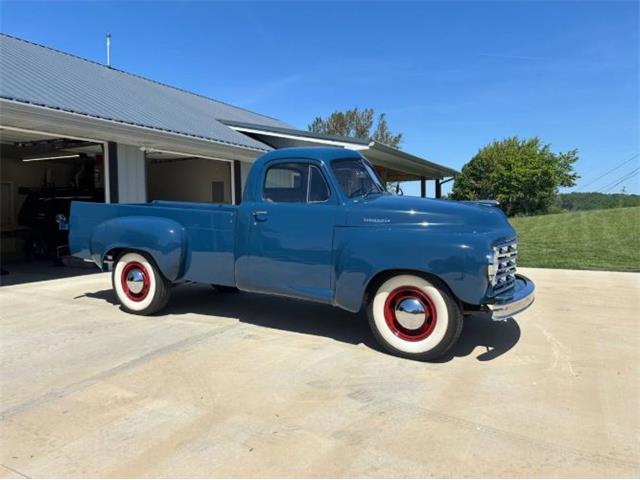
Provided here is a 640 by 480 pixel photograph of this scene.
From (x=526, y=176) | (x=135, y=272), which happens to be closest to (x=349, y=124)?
(x=526, y=176)

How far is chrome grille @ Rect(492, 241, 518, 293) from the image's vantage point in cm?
462

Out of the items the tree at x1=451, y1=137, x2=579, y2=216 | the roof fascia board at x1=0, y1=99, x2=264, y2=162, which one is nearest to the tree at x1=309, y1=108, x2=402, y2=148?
the tree at x1=451, y1=137, x2=579, y2=216

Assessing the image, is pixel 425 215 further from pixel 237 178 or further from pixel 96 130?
pixel 237 178

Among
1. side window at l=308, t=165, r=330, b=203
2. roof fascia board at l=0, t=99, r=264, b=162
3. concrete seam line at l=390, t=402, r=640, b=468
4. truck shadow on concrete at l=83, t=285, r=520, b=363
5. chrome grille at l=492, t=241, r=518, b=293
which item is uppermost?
roof fascia board at l=0, t=99, r=264, b=162

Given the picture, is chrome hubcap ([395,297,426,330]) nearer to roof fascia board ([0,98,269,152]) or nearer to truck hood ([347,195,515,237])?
truck hood ([347,195,515,237])

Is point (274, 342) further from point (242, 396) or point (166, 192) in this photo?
point (166, 192)

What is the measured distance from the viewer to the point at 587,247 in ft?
48.4

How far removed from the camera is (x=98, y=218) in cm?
675

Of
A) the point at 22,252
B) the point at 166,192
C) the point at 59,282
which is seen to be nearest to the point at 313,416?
the point at 59,282

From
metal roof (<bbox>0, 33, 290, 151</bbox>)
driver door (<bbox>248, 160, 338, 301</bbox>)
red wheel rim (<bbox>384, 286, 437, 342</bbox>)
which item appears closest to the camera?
red wheel rim (<bbox>384, 286, 437, 342</bbox>)

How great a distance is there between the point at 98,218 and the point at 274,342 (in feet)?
10.5

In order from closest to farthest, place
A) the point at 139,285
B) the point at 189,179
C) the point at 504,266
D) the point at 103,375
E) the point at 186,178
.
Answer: the point at 103,375, the point at 504,266, the point at 139,285, the point at 189,179, the point at 186,178

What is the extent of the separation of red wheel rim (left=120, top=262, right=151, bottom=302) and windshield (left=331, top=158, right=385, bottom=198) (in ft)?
9.49

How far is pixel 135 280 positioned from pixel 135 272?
0.10 m
